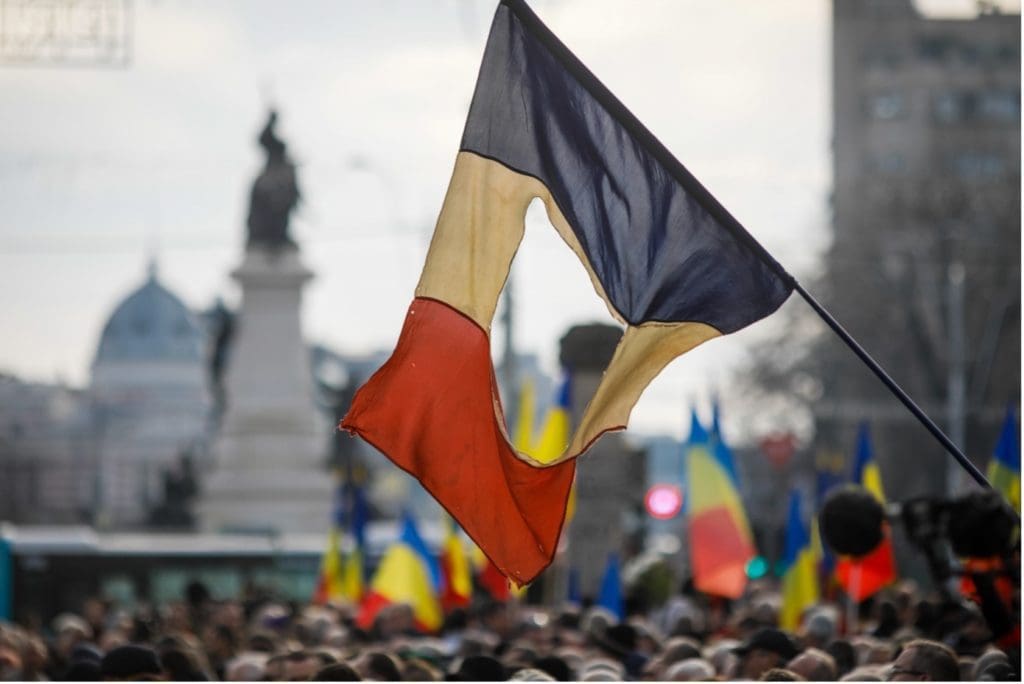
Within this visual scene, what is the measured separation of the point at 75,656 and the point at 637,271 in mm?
5331

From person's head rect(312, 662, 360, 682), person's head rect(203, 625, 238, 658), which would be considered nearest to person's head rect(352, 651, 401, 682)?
person's head rect(312, 662, 360, 682)

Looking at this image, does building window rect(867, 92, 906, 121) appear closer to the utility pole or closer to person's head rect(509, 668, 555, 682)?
the utility pole

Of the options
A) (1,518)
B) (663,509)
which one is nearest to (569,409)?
(663,509)

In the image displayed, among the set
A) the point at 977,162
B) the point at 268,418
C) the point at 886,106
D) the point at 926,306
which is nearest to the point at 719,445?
the point at 268,418

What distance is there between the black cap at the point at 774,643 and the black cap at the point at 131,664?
2584mm

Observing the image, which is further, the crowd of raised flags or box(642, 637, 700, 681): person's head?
the crowd of raised flags

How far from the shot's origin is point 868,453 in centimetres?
1706

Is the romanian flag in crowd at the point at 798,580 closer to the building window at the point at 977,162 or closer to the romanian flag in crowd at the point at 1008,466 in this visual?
the romanian flag in crowd at the point at 1008,466

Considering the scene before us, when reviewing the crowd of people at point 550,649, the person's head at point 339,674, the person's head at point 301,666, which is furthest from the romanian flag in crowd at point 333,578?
the person's head at point 339,674

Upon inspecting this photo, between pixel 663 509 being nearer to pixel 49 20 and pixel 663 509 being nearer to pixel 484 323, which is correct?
pixel 49 20

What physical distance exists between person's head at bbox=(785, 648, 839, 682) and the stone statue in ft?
114

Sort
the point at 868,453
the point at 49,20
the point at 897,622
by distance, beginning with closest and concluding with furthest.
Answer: the point at 897,622, the point at 868,453, the point at 49,20

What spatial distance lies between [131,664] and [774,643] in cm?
274

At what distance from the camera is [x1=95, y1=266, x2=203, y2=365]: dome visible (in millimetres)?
137125
